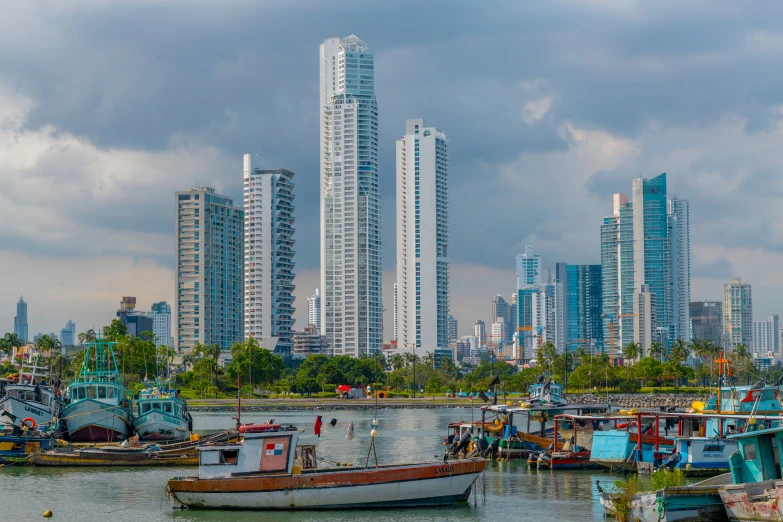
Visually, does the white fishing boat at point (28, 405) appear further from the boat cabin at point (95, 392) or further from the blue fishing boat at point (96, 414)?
the boat cabin at point (95, 392)

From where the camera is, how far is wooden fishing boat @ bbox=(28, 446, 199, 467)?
60.2 meters

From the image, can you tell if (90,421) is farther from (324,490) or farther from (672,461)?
(672,461)

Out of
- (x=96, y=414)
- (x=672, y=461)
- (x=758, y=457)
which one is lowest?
(x=672, y=461)

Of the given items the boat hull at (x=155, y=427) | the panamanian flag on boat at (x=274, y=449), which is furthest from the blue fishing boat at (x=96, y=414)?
the panamanian flag on boat at (x=274, y=449)

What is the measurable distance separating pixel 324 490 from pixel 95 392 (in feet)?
120

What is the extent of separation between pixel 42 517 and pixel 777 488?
102ft

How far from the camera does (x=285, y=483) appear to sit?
4338 cm

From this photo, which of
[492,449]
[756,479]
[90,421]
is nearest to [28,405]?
[90,421]

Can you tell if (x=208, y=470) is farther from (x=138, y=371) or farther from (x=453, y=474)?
(x=138, y=371)

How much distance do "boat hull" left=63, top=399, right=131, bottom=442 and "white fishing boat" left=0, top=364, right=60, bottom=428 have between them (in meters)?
1.34

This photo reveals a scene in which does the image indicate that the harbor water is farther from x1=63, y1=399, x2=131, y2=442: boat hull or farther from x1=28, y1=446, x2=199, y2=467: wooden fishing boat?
x1=63, y1=399, x2=131, y2=442: boat hull

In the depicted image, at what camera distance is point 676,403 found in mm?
152000

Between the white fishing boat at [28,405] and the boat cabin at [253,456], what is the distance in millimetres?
30795

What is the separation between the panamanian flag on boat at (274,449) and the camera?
144 feet
